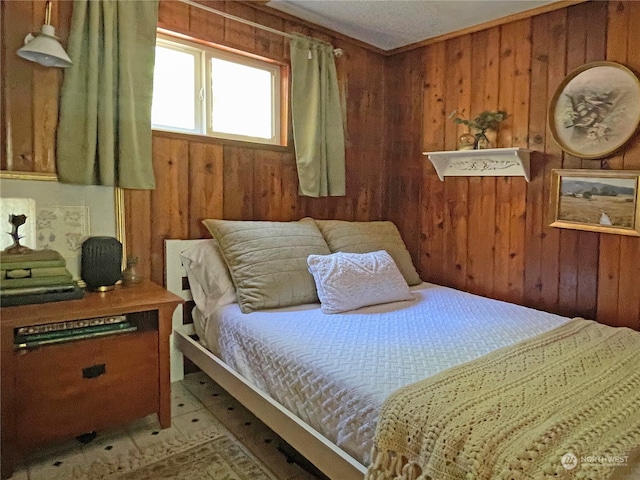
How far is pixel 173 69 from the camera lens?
2479 mm

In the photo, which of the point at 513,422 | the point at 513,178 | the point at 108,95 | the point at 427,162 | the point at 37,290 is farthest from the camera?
the point at 427,162

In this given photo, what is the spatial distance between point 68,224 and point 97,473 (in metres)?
1.10

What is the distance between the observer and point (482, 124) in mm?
2764

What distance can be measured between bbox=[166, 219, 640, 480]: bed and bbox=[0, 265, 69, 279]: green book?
58cm

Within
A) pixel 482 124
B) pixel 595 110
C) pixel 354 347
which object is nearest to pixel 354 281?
pixel 354 347

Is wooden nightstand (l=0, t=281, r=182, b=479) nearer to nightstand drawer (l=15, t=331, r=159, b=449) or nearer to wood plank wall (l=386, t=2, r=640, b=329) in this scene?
nightstand drawer (l=15, t=331, r=159, b=449)

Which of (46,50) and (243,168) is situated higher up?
(46,50)

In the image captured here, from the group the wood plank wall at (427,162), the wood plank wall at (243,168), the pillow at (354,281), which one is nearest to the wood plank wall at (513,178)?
the wood plank wall at (427,162)

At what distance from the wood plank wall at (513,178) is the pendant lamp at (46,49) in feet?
7.41

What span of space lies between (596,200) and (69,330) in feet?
8.66

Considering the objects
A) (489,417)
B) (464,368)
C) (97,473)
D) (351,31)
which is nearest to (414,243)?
(351,31)

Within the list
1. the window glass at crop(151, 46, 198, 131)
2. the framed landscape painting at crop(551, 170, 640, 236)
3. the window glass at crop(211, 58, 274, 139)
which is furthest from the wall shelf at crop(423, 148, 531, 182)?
the window glass at crop(151, 46, 198, 131)

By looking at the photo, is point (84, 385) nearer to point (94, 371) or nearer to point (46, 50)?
point (94, 371)

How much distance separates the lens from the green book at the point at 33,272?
1.78 m
